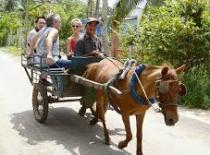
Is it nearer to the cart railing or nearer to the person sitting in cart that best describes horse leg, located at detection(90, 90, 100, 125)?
the cart railing

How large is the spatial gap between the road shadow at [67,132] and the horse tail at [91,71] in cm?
101

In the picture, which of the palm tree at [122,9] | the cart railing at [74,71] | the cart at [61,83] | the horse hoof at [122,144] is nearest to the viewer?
the cart railing at [74,71]

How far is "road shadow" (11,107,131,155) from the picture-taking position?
6.95 meters

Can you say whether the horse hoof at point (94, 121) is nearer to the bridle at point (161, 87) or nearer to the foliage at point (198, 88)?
the bridle at point (161, 87)

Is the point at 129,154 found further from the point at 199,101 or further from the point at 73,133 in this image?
the point at 199,101

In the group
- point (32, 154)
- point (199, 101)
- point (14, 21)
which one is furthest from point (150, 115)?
point (14, 21)

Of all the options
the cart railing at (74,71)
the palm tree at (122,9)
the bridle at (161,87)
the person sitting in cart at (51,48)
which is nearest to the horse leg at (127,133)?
the cart railing at (74,71)

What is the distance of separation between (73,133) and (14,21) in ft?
172

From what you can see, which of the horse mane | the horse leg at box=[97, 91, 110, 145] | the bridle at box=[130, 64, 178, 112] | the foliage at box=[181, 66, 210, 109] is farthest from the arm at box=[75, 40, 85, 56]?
the foliage at box=[181, 66, 210, 109]

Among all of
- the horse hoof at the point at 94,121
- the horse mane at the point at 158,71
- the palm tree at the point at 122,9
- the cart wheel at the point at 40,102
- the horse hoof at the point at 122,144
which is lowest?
the horse hoof at the point at 94,121

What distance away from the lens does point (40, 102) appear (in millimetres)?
8445

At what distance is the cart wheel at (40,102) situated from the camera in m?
8.16

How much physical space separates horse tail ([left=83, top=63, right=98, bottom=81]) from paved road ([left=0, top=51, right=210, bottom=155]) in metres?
1.01

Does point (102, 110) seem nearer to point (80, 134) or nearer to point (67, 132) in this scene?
point (80, 134)
